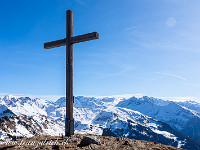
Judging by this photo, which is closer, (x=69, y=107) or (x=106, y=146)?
(x=106, y=146)

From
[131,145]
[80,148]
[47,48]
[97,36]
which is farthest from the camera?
[47,48]

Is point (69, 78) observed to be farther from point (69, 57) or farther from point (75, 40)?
point (75, 40)

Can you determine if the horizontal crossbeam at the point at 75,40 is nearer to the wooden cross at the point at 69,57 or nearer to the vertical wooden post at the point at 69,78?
the wooden cross at the point at 69,57

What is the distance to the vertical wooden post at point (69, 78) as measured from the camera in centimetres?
1225

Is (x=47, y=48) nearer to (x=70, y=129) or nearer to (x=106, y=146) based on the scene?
(x=70, y=129)

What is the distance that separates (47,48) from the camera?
14.6m

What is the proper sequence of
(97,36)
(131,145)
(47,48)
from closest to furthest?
1. (131,145)
2. (97,36)
3. (47,48)

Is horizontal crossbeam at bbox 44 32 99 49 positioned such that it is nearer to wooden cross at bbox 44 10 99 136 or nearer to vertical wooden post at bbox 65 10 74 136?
wooden cross at bbox 44 10 99 136

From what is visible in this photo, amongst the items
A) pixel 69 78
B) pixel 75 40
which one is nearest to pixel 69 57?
pixel 75 40

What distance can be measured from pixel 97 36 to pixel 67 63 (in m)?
2.75

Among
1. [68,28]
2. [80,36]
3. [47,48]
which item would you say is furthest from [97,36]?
[47,48]

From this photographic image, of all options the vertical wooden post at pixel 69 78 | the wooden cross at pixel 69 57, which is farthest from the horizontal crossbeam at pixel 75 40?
the vertical wooden post at pixel 69 78

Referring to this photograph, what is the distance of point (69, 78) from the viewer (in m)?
12.6

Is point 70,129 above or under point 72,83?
under
